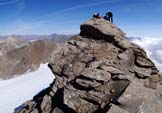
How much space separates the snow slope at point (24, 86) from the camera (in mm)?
79200

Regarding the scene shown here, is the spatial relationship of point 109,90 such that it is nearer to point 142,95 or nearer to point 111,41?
point 142,95

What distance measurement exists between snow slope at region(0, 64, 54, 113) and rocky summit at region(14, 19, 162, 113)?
37378 mm

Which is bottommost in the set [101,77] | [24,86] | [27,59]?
[24,86]

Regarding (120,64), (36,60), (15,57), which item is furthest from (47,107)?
(15,57)

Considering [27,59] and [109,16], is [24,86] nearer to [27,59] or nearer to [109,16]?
[27,59]

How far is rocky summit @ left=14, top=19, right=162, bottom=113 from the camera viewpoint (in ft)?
97.5

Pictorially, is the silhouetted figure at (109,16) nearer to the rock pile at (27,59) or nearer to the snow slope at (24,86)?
the snow slope at (24,86)

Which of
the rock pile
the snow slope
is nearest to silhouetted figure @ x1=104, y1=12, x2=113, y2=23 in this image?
the snow slope

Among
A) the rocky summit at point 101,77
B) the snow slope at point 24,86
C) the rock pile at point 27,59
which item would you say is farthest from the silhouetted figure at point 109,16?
the rock pile at point 27,59

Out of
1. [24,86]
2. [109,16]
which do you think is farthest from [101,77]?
[24,86]

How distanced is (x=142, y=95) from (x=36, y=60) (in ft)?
345

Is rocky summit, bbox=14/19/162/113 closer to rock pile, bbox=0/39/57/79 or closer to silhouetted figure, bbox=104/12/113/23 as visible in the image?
silhouetted figure, bbox=104/12/113/23

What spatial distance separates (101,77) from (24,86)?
2628 inches

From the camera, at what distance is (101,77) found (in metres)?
32.4
